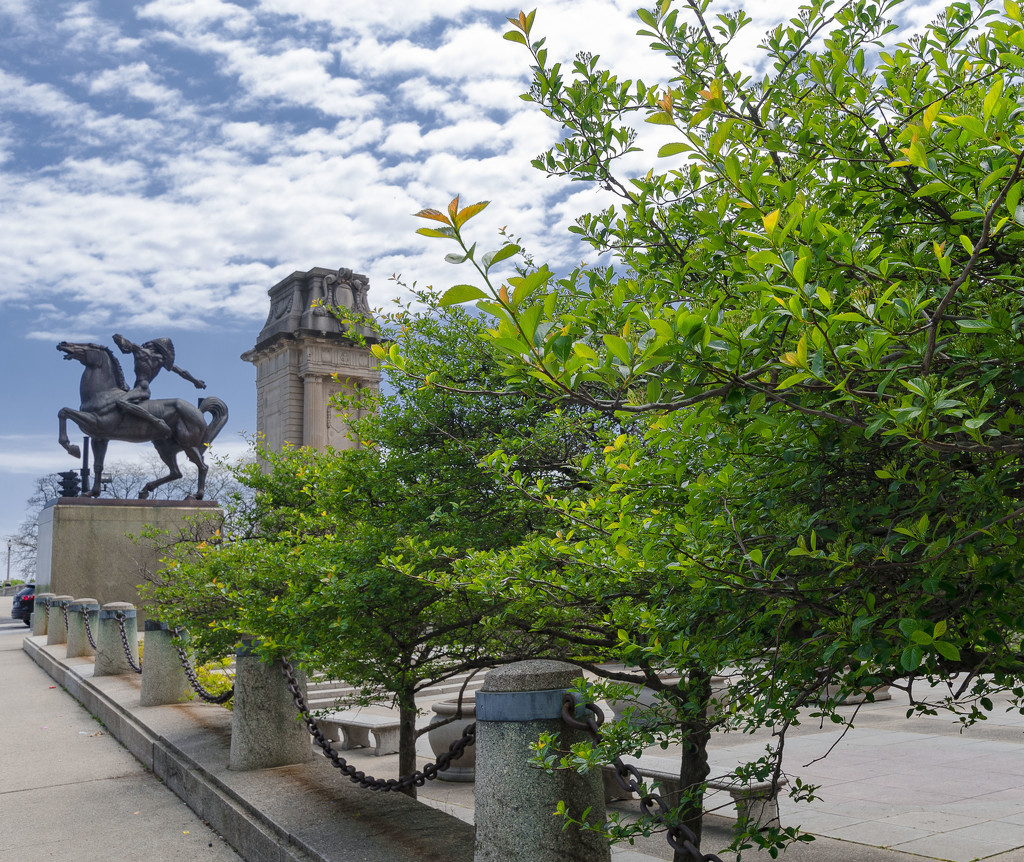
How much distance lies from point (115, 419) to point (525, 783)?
1116 inches

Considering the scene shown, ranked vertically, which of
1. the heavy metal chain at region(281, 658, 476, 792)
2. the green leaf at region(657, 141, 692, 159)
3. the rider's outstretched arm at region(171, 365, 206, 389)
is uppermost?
A: the rider's outstretched arm at region(171, 365, 206, 389)

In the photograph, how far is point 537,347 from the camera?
192cm

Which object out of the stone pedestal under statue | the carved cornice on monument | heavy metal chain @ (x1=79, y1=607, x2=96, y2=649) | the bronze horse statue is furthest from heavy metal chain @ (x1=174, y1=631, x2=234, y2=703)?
the carved cornice on monument

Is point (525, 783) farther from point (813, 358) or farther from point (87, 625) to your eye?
point (87, 625)

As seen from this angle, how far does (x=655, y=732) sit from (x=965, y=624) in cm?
117

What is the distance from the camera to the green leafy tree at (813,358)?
193cm

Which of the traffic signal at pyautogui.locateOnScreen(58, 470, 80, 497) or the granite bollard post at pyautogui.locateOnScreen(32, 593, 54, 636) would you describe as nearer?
the granite bollard post at pyautogui.locateOnScreen(32, 593, 54, 636)

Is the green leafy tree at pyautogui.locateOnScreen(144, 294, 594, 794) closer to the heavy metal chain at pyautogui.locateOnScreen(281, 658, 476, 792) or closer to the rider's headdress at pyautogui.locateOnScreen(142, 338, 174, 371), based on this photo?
the heavy metal chain at pyautogui.locateOnScreen(281, 658, 476, 792)

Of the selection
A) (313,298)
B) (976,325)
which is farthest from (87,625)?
(313,298)

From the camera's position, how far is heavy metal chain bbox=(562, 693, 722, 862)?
9.79 feet

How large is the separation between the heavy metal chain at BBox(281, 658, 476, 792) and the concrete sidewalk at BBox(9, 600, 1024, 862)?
0.19m

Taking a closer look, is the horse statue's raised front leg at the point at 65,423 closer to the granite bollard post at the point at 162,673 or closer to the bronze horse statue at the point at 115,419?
the bronze horse statue at the point at 115,419

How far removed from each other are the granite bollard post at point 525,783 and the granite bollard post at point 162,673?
8102 millimetres

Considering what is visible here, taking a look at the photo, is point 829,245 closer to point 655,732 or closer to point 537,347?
point 537,347
